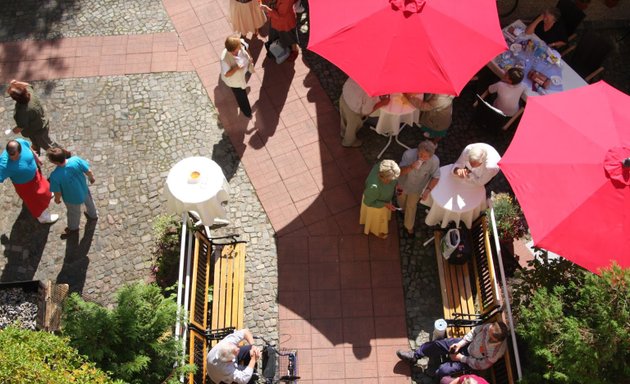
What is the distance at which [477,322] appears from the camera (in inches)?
293

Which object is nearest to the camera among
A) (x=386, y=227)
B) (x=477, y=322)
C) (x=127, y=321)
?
(x=127, y=321)

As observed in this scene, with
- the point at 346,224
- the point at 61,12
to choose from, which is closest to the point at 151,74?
the point at 61,12

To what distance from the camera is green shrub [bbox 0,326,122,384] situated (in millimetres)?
4750

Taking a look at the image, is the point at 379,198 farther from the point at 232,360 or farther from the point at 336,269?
the point at 232,360

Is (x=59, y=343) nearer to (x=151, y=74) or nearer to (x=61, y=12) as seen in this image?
(x=151, y=74)

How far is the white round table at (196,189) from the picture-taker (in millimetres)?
7551

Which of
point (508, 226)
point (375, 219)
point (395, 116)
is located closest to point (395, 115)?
point (395, 116)

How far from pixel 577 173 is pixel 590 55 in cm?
406

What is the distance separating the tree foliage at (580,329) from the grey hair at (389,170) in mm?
2083

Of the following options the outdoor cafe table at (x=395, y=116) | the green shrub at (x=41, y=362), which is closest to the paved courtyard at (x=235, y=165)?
the outdoor cafe table at (x=395, y=116)

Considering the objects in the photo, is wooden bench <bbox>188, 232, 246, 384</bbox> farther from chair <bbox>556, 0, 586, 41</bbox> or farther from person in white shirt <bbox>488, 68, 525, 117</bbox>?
chair <bbox>556, 0, 586, 41</bbox>

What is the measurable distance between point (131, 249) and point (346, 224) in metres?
3.13

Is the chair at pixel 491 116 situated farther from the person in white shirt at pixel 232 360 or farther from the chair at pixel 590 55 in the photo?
the person in white shirt at pixel 232 360

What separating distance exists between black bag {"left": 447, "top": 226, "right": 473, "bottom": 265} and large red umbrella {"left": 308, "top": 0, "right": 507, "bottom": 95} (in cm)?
188
